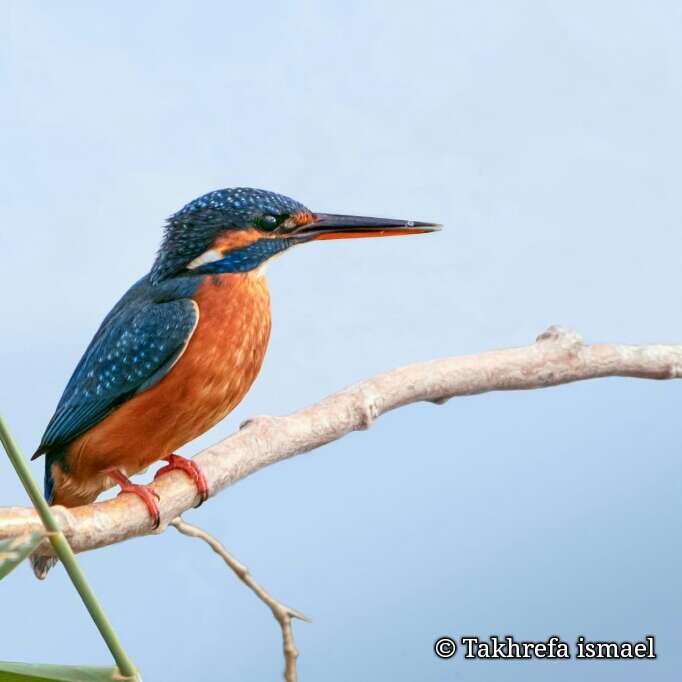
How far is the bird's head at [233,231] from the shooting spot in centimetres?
199

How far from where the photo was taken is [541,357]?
2387 mm

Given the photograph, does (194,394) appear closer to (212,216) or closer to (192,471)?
(192,471)

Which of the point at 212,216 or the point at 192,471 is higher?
the point at 212,216

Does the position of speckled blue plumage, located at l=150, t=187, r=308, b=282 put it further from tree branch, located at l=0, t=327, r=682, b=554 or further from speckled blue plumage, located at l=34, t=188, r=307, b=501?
tree branch, located at l=0, t=327, r=682, b=554

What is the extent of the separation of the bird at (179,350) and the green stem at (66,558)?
997 mm

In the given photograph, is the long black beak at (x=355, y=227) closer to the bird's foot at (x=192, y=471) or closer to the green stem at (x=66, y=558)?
the bird's foot at (x=192, y=471)

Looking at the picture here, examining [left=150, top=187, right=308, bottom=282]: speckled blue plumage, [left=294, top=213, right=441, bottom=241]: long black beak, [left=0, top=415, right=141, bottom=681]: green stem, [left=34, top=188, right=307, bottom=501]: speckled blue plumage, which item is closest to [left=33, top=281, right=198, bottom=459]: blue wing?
[left=34, top=188, right=307, bottom=501]: speckled blue plumage

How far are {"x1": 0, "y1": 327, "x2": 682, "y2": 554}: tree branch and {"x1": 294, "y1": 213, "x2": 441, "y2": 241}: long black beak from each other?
0.35 metres

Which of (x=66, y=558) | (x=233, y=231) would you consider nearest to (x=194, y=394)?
(x=233, y=231)

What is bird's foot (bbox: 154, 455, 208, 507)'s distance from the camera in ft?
6.53

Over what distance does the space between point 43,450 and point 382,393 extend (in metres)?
0.73

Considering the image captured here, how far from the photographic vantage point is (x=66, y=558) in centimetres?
87

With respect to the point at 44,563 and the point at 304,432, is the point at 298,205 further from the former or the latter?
the point at 44,563

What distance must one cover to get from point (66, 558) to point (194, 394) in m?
1.08
